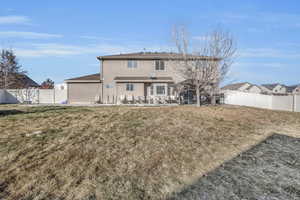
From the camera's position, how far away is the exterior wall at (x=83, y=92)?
23.0 metres

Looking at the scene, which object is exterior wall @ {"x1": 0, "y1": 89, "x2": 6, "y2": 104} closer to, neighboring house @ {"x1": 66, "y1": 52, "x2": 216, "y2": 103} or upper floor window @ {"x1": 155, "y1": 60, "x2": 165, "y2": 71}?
neighboring house @ {"x1": 66, "y1": 52, "x2": 216, "y2": 103}

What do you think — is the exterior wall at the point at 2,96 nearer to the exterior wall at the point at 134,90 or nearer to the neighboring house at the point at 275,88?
the exterior wall at the point at 134,90

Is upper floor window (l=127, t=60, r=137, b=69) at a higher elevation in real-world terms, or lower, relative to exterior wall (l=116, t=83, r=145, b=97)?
higher

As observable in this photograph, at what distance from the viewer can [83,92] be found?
2308 centimetres

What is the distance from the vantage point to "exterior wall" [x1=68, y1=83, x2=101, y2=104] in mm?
23000

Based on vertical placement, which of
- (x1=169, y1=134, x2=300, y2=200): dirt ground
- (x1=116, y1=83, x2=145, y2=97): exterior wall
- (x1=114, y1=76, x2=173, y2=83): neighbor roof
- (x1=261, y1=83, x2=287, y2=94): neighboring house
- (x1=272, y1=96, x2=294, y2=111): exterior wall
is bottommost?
(x1=169, y1=134, x2=300, y2=200): dirt ground

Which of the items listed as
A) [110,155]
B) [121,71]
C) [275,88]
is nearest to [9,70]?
[121,71]

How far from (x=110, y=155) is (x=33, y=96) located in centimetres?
2271

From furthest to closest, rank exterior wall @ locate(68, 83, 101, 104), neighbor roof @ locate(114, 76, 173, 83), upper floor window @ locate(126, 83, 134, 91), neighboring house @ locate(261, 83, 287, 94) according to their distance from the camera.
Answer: neighboring house @ locate(261, 83, 287, 94) < exterior wall @ locate(68, 83, 101, 104) < upper floor window @ locate(126, 83, 134, 91) < neighbor roof @ locate(114, 76, 173, 83)

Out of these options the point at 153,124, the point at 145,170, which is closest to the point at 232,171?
the point at 145,170

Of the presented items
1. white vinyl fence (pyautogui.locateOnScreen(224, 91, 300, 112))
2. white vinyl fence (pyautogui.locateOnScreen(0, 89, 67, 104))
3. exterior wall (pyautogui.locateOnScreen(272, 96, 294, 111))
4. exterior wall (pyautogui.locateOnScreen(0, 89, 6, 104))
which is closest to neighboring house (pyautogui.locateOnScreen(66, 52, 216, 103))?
white vinyl fence (pyautogui.locateOnScreen(0, 89, 67, 104))

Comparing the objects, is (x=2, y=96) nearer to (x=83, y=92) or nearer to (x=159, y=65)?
(x=83, y=92)

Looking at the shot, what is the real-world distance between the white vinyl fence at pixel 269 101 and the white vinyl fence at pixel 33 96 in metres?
18.9

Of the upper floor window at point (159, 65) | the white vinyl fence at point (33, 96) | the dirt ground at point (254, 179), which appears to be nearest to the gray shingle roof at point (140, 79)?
the upper floor window at point (159, 65)
